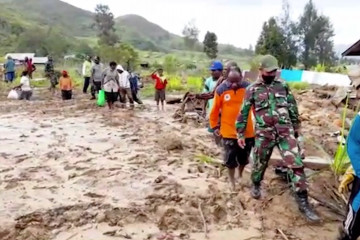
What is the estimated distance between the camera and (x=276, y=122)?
16.1ft

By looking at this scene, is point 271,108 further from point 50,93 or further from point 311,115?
point 50,93

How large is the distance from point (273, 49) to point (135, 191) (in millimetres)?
29199

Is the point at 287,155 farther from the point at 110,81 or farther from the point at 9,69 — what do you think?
the point at 9,69

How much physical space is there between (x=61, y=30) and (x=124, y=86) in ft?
241

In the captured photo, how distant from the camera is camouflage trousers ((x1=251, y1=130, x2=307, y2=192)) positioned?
4.75m

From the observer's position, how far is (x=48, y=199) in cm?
537

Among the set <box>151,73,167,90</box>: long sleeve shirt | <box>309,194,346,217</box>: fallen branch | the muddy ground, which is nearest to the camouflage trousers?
the muddy ground

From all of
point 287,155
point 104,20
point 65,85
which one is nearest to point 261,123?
point 287,155

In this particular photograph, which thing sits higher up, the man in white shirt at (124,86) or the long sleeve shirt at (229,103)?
the long sleeve shirt at (229,103)

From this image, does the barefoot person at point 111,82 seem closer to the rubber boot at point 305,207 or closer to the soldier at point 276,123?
the soldier at point 276,123

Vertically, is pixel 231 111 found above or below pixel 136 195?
above

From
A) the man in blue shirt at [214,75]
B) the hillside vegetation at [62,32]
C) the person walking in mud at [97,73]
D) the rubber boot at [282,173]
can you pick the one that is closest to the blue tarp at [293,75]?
the person walking in mud at [97,73]

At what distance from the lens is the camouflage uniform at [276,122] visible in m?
4.79

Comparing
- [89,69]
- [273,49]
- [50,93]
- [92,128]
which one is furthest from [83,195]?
[273,49]
